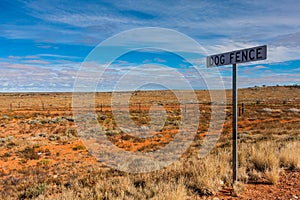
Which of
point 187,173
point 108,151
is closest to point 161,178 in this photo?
point 187,173

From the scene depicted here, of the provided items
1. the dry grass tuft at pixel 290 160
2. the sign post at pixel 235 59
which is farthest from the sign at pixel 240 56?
the dry grass tuft at pixel 290 160

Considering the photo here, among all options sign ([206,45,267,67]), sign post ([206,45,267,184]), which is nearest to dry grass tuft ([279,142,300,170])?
sign post ([206,45,267,184])

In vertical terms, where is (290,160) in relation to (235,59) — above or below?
below

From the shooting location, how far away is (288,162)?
6.12 m

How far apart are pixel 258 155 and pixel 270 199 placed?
7.14 feet

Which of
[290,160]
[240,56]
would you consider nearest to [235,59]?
[240,56]

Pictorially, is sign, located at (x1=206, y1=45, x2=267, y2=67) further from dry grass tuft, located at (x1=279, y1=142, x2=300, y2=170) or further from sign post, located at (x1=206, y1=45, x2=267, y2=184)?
dry grass tuft, located at (x1=279, y1=142, x2=300, y2=170)

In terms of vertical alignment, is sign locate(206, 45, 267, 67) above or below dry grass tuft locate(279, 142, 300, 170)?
above

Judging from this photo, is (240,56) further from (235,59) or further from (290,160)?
(290,160)

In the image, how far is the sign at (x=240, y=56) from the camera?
13.8 ft

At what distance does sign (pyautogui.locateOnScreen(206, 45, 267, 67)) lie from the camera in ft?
13.8

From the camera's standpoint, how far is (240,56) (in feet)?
14.6

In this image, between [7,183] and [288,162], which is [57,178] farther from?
[288,162]

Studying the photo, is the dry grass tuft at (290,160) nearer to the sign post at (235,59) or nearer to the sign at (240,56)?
the sign post at (235,59)
